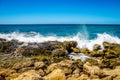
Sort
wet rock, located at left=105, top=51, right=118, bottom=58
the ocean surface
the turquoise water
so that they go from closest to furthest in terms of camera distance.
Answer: wet rock, located at left=105, top=51, right=118, bottom=58, the ocean surface, the turquoise water

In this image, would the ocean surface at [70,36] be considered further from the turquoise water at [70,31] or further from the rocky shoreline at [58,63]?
the rocky shoreline at [58,63]

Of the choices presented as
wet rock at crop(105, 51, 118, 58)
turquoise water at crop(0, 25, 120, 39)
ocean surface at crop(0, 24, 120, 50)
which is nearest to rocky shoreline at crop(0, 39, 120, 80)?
wet rock at crop(105, 51, 118, 58)

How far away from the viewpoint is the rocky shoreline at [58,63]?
7383mm

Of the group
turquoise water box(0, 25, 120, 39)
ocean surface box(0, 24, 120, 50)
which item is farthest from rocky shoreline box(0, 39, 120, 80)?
turquoise water box(0, 25, 120, 39)

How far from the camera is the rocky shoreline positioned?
24.2 feet

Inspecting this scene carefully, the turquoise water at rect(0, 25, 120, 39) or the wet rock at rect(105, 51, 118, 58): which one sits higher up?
the wet rock at rect(105, 51, 118, 58)

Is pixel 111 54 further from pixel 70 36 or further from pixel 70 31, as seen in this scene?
pixel 70 31

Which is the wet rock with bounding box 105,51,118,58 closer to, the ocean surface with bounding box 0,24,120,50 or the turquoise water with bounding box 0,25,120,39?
the ocean surface with bounding box 0,24,120,50

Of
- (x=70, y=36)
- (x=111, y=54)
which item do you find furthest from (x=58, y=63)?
(x=70, y=36)

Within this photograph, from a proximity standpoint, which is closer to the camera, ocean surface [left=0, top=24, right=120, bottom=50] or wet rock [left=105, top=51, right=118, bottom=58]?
wet rock [left=105, top=51, right=118, bottom=58]

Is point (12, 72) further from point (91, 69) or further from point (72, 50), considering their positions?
point (72, 50)

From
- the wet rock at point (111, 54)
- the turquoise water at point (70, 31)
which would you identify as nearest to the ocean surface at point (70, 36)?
the turquoise water at point (70, 31)

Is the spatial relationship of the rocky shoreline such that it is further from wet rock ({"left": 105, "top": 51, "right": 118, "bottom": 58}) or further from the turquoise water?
the turquoise water

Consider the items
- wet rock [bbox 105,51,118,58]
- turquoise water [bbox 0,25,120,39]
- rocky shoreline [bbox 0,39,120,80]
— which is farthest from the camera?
turquoise water [bbox 0,25,120,39]
